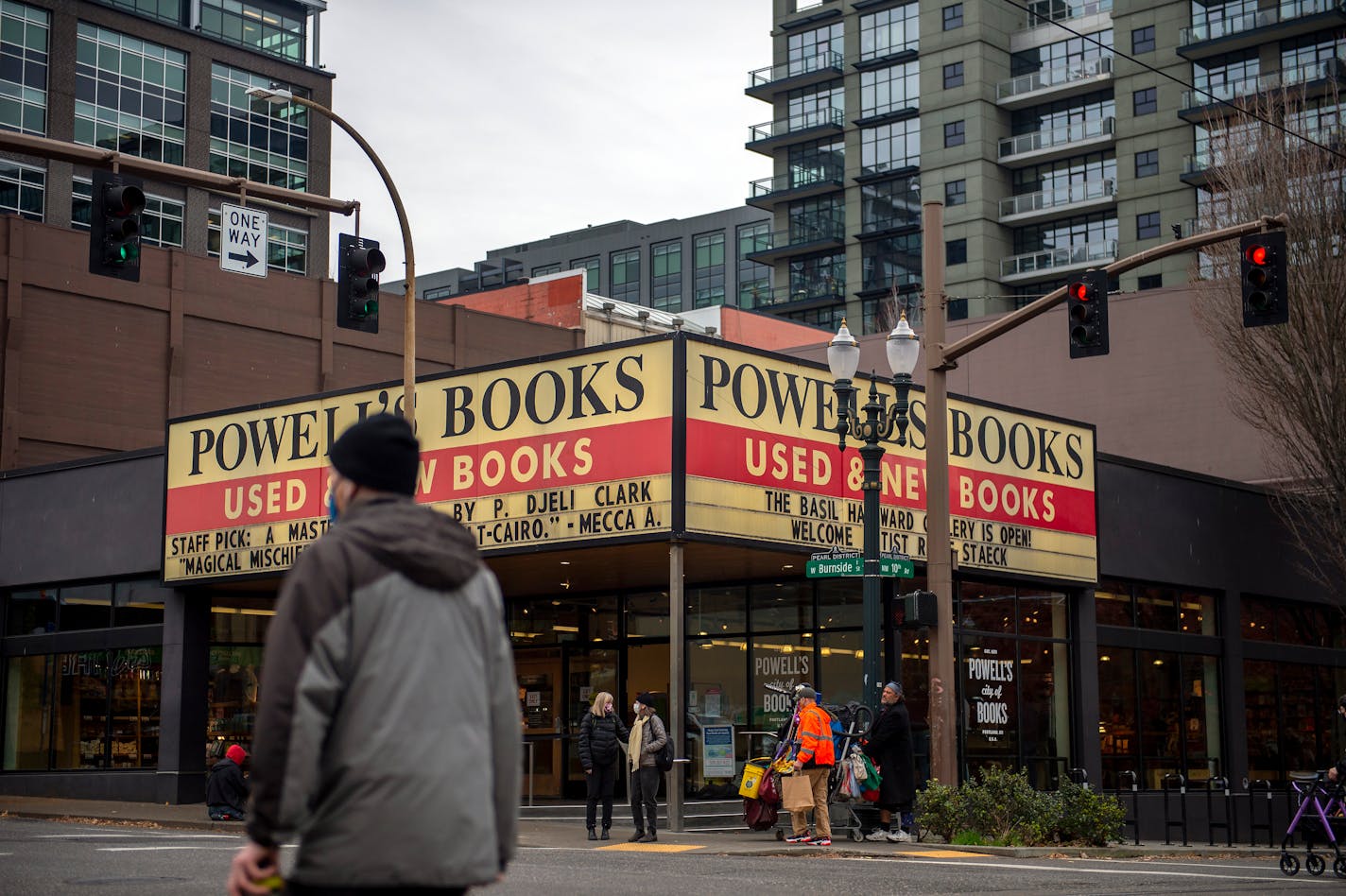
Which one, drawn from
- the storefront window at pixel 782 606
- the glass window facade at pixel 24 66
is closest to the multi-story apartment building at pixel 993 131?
the glass window facade at pixel 24 66

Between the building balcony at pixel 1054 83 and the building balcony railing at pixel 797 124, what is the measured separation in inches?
415

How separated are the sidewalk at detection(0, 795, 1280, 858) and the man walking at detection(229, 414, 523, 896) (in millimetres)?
12955

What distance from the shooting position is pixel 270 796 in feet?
12.5

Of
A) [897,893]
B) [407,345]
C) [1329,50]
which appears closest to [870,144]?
[1329,50]

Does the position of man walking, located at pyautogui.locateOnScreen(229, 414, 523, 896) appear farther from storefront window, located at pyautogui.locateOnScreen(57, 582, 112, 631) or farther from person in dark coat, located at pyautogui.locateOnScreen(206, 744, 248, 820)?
storefront window, located at pyautogui.locateOnScreen(57, 582, 112, 631)

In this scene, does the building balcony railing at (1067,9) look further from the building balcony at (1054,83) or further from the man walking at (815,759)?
the man walking at (815,759)

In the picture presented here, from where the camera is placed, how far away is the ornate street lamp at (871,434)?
712 inches

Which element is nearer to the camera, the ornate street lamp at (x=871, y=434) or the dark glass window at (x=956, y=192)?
the ornate street lamp at (x=871, y=434)

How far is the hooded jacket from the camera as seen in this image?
3828 mm

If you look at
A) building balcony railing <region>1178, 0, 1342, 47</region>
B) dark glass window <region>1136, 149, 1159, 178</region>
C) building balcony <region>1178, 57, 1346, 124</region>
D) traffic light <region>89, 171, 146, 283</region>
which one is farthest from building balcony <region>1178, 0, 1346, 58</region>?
traffic light <region>89, 171, 146, 283</region>

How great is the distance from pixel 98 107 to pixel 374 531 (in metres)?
63.4

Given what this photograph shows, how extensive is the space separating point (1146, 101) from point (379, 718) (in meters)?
83.0

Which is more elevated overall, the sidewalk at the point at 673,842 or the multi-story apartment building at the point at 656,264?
the multi-story apartment building at the point at 656,264

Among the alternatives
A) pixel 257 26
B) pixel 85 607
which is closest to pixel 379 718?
pixel 85 607
